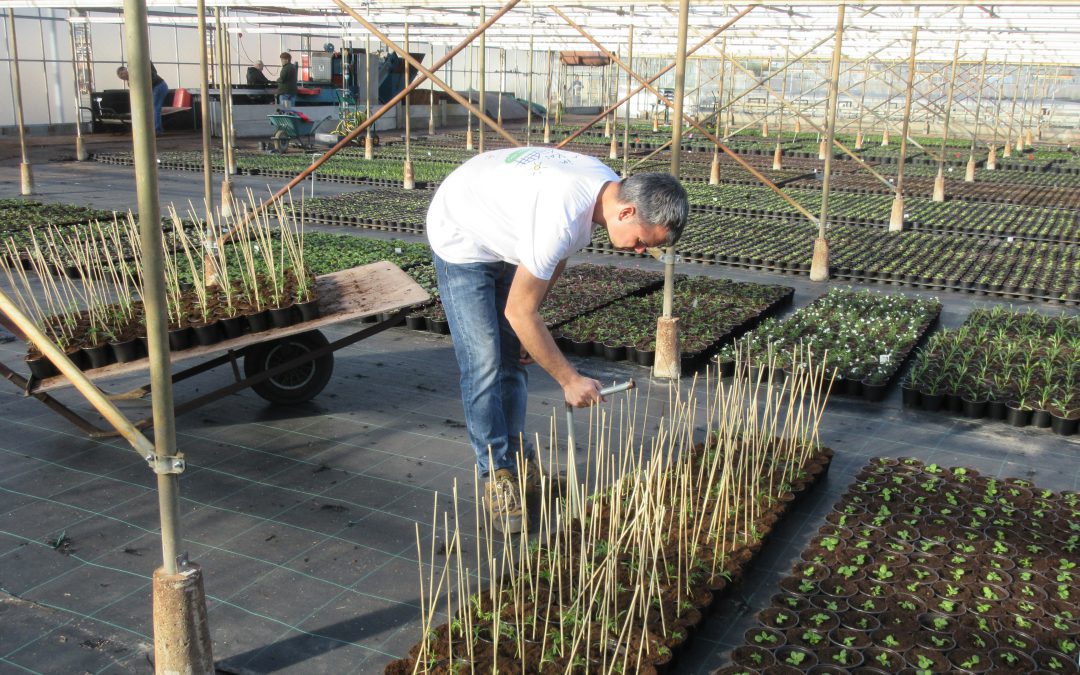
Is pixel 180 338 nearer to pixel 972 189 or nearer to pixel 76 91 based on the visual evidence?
pixel 972 189

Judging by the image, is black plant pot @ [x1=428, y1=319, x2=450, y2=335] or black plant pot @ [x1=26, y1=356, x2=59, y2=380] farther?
black plant pot @ [x1=428, y1=319, x2=450, y2=335]

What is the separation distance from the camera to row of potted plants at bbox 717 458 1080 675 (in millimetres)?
2943

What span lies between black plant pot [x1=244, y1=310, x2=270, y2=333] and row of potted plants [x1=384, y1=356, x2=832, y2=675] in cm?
139

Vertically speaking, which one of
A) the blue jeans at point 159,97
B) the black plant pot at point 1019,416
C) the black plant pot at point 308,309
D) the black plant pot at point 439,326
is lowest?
the black plant pot at point 1019,416

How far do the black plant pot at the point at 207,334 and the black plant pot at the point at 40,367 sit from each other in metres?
0.62

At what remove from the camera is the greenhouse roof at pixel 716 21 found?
33.7ft

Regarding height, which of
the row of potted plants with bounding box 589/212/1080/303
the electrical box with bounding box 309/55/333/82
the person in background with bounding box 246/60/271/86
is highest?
the electrical box with bounding box 309/55/333/82

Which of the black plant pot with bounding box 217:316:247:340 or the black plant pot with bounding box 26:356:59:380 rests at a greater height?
the black plant pot with bounding box 217:316:247:340

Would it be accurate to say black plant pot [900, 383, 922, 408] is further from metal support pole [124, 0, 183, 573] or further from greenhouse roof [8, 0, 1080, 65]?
metal support pole [124, 0, 183, 573]

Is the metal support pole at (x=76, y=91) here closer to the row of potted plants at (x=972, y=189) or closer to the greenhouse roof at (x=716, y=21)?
the greenhouse roof at (x=716, y=21)

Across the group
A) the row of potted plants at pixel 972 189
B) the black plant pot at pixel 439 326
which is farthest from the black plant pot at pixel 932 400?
the row of potted plants at pixel 972 189

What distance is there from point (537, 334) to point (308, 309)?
1.86 m

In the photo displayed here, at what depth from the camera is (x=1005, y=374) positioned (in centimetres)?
569

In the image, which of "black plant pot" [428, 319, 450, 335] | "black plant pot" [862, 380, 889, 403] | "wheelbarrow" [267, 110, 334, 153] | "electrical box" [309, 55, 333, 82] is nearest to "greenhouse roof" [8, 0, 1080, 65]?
"wheelbarrow" [267, 110, 334, 153]
